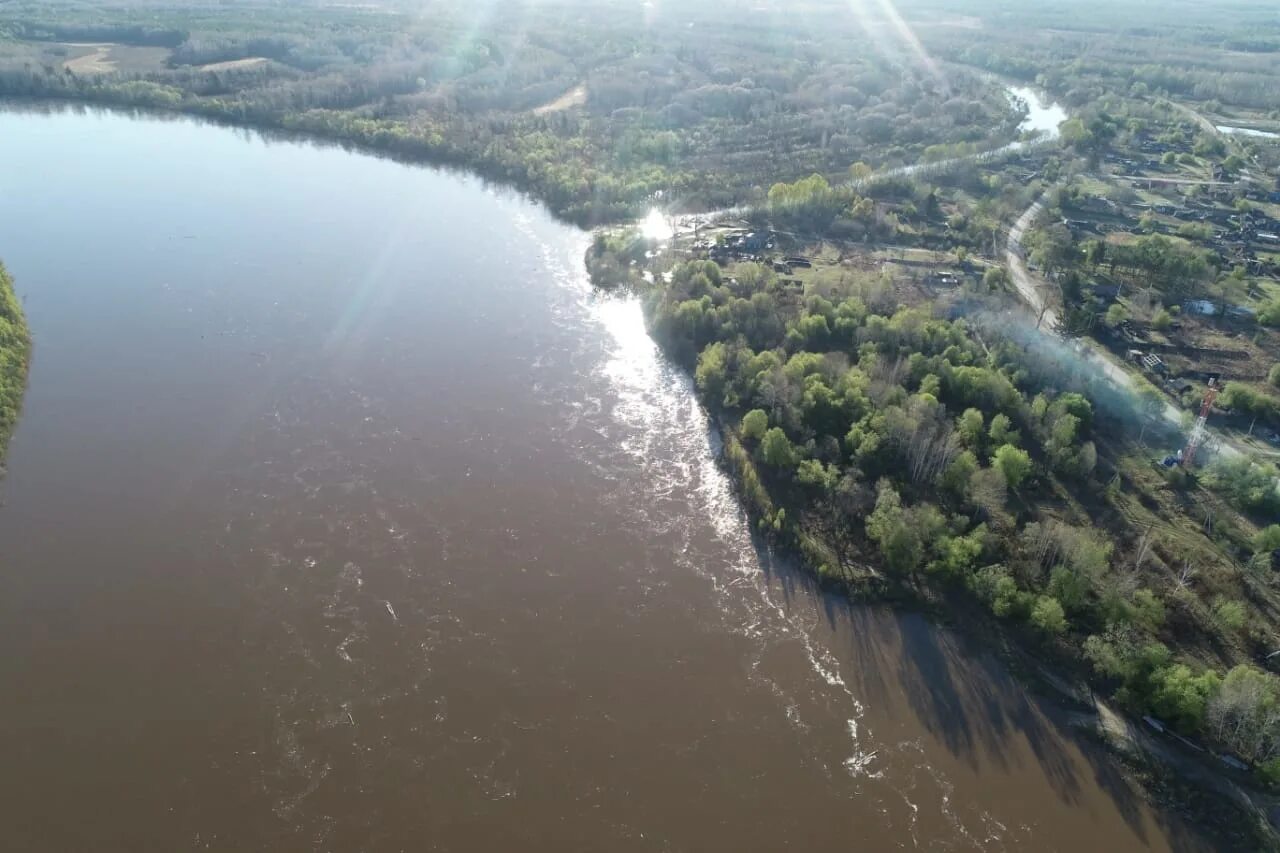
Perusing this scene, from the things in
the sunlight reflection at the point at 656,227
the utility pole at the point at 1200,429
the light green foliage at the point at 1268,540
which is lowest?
the light green foliage at the point at 1268,540

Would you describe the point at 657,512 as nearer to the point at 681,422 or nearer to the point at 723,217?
the point at 681,422

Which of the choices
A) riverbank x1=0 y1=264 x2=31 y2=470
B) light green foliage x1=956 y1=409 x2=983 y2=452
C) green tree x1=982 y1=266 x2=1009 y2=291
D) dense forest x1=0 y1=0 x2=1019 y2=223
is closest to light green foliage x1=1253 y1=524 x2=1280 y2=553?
light green foliage x1=956 y1=409 x2=983 y2=452

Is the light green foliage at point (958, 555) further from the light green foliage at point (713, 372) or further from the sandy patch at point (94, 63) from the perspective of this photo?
the sandy patch at point (94, 63)

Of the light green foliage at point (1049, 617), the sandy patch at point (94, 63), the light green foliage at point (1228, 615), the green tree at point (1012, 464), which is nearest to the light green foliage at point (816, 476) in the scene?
the green tree at point (1012, 464)

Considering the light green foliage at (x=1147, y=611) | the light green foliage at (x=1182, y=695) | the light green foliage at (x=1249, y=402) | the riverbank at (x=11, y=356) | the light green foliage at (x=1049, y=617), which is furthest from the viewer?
the light green foliage at (x=1249, y=402)

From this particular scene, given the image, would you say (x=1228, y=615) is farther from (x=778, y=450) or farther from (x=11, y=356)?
(x=11, y=356)

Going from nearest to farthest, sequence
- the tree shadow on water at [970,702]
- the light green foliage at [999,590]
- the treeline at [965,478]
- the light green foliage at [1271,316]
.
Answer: the tree shadow on water at [970,702] → the treeline at [965,478] → the light green foliage at [999,590] → the light green foliage at [1271,316]

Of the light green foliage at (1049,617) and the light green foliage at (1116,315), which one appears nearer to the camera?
the light green foliage at (1049,617)

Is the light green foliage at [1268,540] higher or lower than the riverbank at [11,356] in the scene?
lower
